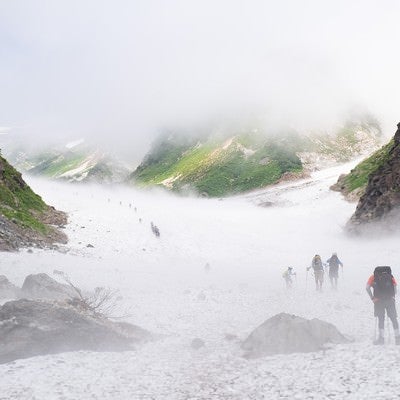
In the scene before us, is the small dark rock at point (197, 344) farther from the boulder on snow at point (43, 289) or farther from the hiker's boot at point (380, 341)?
the boulder on snow at point (43, 289)

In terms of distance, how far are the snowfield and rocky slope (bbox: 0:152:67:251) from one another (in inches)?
77.4

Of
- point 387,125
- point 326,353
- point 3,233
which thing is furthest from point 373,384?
point 387,125

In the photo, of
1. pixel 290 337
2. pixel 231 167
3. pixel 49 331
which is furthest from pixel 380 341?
pixel 231 167

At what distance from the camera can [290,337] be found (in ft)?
50.5

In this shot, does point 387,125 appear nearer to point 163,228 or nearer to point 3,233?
point 163,228

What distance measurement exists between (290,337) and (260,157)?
140 meters

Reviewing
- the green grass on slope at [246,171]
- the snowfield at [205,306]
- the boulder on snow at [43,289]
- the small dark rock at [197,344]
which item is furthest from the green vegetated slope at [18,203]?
the green grass on slope at [246,171]

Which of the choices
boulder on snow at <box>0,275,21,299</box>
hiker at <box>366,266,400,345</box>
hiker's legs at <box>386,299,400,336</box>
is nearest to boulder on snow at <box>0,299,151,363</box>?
boulder on snow at <box>0,275,21,299</box>

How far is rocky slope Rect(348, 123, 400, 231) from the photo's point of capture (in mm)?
49438

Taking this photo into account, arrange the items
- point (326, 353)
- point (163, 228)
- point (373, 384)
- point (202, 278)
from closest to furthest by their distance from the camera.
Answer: point (373, 384) → point (326, 353) → point (202, 278) → point (163, 228)

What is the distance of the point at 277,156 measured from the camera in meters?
147

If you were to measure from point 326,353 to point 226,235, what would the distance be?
44411mm

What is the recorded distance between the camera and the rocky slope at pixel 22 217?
3644 centimetres

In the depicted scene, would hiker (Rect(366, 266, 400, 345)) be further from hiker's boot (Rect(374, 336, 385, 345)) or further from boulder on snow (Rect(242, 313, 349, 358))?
boulder on snow (Rect(242, 313, 349, 358))
